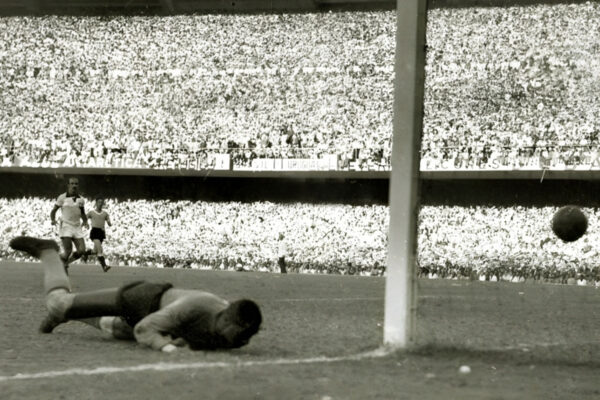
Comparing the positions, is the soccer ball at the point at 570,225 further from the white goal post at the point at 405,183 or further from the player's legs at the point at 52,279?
the player's legs at the point at 52,279

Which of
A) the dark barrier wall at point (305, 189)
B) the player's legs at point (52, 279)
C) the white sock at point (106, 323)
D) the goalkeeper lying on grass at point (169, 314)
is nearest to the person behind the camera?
the goalkeeper lying on grass at point (169, 314)

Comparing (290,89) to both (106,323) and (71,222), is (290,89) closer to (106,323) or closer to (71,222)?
(71,222)

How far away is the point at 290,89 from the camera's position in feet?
123

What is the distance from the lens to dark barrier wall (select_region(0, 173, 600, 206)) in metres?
33.2

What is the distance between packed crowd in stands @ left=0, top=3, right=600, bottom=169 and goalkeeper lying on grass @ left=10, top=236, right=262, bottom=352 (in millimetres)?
26123

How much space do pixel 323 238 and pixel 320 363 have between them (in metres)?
27.4

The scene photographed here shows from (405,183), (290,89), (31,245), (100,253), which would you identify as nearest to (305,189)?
(290,89)

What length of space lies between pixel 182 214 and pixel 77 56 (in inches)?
298

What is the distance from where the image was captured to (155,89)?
38.4 m

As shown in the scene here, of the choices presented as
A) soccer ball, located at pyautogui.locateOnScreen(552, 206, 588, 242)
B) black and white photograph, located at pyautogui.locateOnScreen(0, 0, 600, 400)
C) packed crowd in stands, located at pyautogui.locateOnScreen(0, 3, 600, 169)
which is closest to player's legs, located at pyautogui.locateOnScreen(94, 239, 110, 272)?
black and white photograph, located at pyautogui.locateOnScreen(0, 0, 600, 400)

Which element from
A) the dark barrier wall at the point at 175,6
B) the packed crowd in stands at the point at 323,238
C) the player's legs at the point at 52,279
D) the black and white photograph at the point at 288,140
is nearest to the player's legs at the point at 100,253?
the black and white photograph at the point at 288,140

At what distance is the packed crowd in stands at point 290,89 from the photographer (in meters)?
33.7

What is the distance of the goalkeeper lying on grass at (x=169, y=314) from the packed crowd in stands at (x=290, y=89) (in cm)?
2612

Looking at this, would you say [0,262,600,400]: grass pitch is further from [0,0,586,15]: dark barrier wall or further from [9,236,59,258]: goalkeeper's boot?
[0,0,586,15]: dark barrier wall
